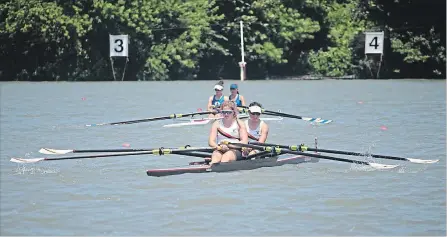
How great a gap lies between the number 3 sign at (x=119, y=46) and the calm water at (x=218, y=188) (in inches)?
1249

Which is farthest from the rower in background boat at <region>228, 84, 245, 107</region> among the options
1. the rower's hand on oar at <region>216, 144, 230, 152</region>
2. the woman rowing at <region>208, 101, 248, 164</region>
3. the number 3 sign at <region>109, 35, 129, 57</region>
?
the number 3 sign at <region>109, 35, 129, 57</region>

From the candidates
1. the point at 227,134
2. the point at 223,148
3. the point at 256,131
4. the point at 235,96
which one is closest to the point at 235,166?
the point at 223,148

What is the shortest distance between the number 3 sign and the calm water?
104 feet

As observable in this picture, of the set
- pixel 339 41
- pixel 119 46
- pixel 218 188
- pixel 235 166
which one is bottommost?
pixel 218 188

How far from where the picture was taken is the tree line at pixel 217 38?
203 feet

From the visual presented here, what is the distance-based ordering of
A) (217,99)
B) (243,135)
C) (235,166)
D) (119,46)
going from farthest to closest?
(119,46) < (217,99) < (243,135) < (235,166)

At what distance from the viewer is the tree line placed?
61.9 m

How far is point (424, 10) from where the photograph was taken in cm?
6581

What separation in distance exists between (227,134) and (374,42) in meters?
48.3

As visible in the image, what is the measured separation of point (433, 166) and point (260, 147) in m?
3.26

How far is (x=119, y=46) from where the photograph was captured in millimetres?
61344

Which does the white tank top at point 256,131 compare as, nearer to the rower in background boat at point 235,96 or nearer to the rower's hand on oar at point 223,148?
the rower's hand on oar at point 223,148

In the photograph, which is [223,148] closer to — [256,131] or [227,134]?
[227,134]

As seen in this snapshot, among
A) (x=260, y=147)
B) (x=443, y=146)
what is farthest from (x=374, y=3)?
(x=260, y=147)
